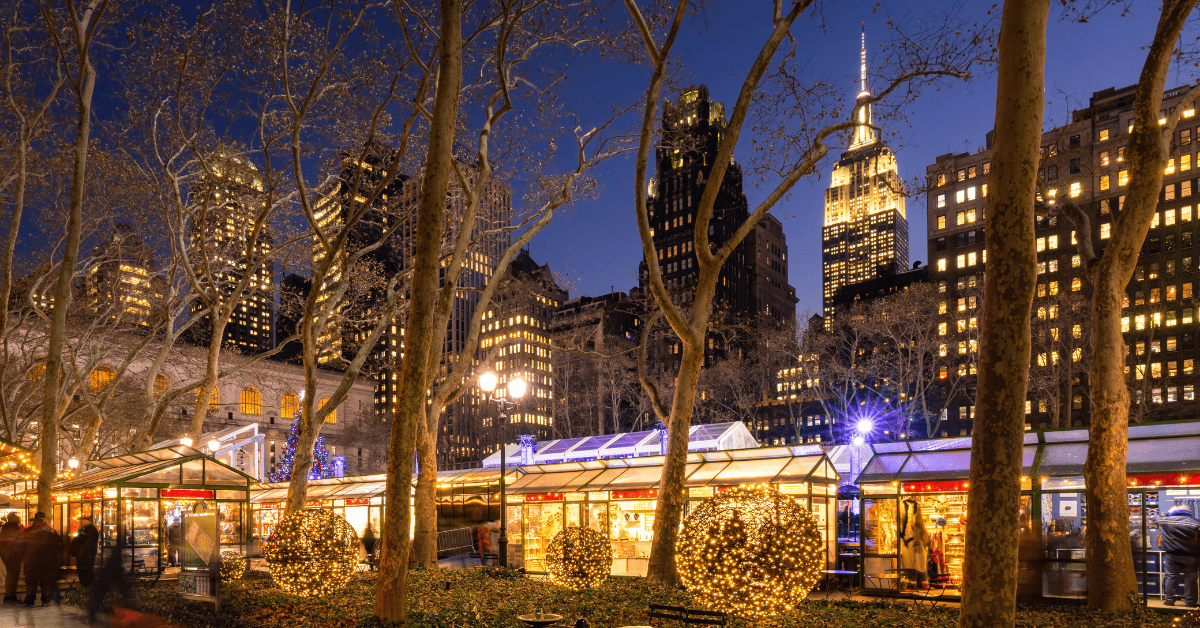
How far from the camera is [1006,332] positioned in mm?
6961

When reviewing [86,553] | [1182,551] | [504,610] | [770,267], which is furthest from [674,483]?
[770,267]

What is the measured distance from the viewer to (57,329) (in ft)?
50.3

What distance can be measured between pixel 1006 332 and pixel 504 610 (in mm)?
7755

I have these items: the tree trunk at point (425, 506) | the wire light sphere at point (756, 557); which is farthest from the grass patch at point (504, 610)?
the tree trunk at point (425, 506)

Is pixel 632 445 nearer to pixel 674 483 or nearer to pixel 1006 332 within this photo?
pixel 674 483

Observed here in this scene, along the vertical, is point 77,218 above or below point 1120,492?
above

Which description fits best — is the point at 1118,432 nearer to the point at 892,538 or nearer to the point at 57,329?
the point at 892,538

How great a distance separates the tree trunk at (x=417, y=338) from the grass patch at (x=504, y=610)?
657 millimetres

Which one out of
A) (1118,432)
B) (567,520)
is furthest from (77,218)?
(1118,432)

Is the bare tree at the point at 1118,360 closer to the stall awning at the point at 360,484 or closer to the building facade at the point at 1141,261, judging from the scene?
the stall awning at the point at 360,484

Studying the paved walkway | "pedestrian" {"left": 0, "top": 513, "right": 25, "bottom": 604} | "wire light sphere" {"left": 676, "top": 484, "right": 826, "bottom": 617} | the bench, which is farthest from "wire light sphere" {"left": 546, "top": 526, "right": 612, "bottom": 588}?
"pedestrian" {"left": 0, "top": 513, "right": 25, "bottom": 604}

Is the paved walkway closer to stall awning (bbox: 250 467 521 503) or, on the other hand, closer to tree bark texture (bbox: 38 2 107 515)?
tree bark texture (bbox: 38 2 107 515)

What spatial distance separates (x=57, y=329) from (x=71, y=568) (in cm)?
753

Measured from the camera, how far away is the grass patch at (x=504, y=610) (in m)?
10.3
